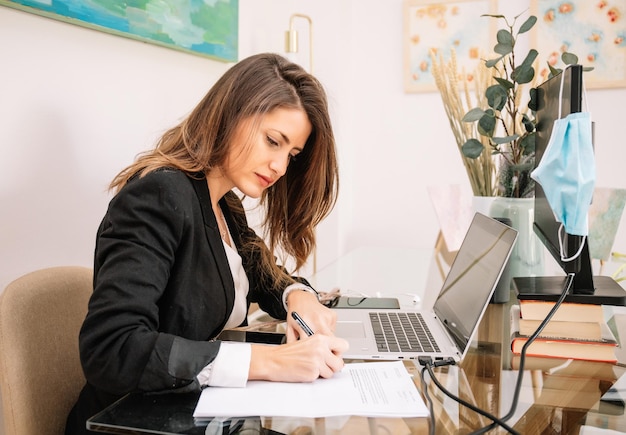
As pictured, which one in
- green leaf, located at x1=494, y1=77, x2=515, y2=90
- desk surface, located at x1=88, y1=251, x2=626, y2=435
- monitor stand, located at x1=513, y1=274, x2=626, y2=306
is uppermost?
green leaf, located at x1=494, y1=77, x2=515, y2=90

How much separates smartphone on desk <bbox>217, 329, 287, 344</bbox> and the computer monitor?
1.59 ft

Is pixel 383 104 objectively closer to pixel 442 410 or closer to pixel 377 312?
pixel 377 312

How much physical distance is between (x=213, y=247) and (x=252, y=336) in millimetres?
209

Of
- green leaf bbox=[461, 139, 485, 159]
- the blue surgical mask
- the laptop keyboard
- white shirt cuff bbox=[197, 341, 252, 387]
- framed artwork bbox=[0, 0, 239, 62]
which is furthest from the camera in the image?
green leaf bbox=[461, 139, 485, 159]

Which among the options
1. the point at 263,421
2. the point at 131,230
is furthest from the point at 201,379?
the point at 131,230

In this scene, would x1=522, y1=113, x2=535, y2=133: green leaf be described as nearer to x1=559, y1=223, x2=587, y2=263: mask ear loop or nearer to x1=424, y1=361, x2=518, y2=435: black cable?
x1=559, y1=223, x2=587, y2=263: mask ear loop

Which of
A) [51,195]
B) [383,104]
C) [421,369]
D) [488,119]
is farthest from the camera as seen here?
[383,104]

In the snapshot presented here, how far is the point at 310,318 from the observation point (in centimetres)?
120

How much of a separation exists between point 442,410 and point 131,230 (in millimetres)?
556

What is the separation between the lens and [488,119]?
1.47 meters

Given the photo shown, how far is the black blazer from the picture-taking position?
33.3 inches

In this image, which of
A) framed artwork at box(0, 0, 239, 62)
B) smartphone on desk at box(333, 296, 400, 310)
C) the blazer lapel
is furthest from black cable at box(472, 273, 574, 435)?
framed artwork at box(0, 0, 239, 62)

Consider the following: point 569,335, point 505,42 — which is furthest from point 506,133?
point 569,335

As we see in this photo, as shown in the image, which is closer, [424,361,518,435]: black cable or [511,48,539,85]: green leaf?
[424,361,518,435]: black cable
